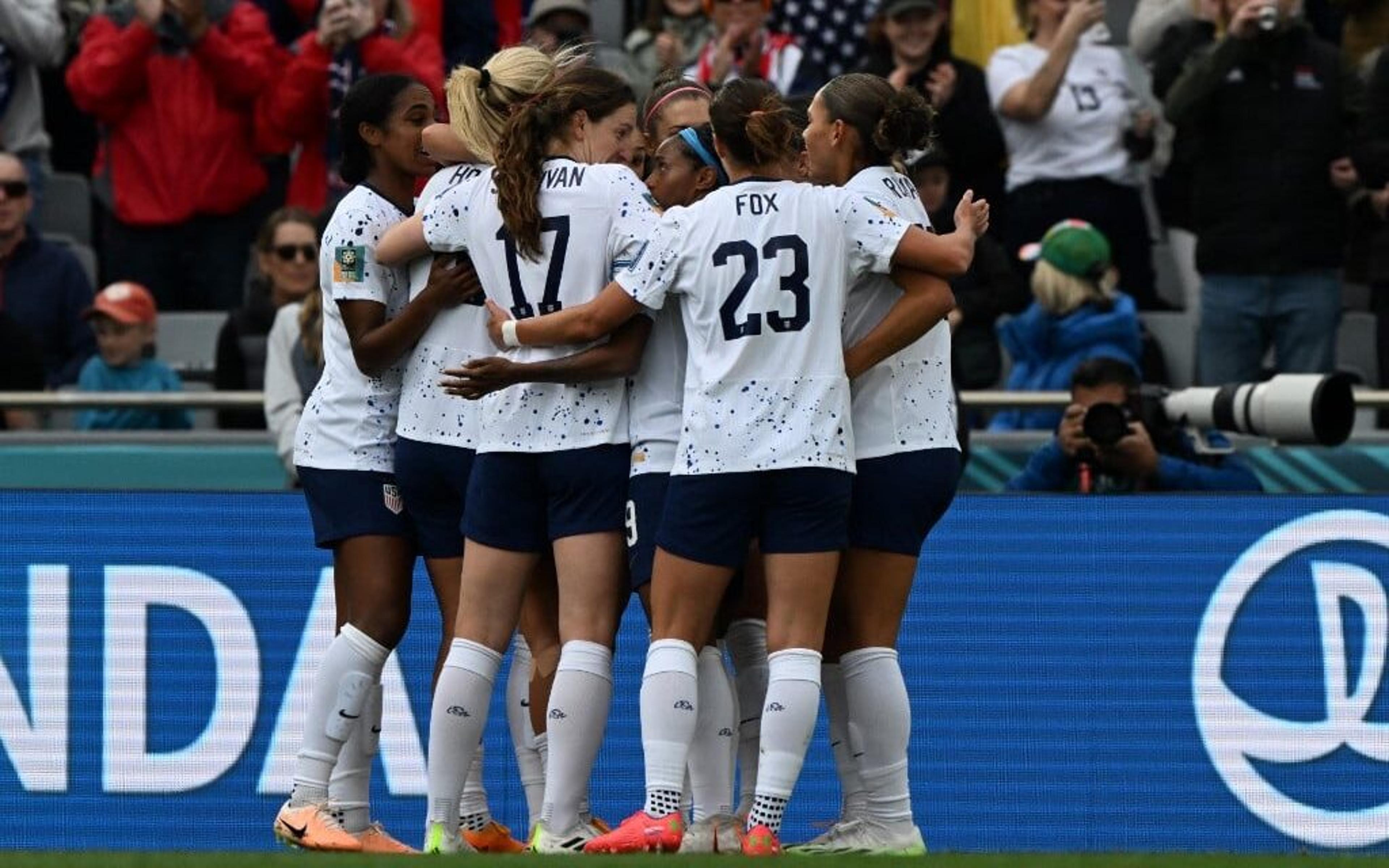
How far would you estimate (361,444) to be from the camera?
7938 millimetres

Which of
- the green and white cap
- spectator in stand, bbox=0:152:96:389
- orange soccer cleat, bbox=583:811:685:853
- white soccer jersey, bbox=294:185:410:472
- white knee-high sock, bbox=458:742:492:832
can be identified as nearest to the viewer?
orange soccer cleat, bbox=583:811:685:853

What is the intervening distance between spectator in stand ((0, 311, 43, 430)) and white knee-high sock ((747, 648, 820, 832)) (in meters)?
5.27

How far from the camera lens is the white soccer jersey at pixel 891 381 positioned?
24.4 feet

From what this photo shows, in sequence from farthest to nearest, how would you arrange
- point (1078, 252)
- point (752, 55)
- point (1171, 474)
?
point (752, 55) → point (1078, 252) → point (1171, 474)

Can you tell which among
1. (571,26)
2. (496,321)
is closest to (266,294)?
(571,26)

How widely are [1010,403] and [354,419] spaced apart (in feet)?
10.6

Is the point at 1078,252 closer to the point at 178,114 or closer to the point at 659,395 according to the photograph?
the point at 659,395

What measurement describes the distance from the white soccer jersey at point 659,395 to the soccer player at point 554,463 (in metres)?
0.06

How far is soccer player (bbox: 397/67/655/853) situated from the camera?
7359mm

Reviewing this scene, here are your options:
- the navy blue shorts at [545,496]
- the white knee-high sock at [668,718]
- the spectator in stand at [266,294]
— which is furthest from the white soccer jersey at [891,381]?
the spectator in stand at [266,294]

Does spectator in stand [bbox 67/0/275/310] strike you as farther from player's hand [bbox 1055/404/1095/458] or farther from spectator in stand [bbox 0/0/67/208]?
player's hand [bbox 1055/404/1095/458]

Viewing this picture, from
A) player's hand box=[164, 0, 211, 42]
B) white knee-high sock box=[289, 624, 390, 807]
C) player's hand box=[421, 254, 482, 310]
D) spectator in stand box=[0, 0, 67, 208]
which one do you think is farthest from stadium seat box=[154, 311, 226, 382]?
player's hand box=[421, 254, 482, 310]

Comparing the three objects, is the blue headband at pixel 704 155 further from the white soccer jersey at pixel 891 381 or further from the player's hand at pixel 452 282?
the player's hand at pixel 452 282

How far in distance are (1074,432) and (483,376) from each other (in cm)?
312
